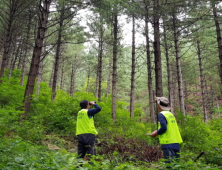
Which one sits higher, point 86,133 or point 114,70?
point 114,70

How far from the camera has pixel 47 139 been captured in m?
6.60

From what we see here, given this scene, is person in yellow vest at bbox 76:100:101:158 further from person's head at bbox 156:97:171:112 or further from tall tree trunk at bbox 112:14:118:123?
tall tree trunk at bbox 112:14:118:123

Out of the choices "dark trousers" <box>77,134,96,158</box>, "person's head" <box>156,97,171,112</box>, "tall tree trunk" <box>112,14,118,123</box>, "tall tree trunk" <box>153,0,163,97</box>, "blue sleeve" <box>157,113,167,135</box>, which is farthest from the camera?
"tall tree trunk" <box>112,14,118,123</box>

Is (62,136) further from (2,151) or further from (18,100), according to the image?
(2,151)

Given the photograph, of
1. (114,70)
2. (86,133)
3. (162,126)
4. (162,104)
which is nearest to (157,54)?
(162,104)

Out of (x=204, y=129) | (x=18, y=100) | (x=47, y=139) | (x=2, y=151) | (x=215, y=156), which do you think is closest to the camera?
(x=2, y=151)

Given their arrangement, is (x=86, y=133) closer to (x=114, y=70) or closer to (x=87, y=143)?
(x=87, y=143)

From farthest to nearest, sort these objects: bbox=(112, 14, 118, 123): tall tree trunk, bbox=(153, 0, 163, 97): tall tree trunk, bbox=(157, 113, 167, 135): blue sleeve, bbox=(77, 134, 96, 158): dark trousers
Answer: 1. bbox=(112, 14, 118, 123): tall tree trunk
2. bbox=(153, 0, 163, 97): tall tree trunk
3. bbox=(77, 134, 96, 158): dark trousers
4. bbox=(157, 113, 167, 135): blue sleeve

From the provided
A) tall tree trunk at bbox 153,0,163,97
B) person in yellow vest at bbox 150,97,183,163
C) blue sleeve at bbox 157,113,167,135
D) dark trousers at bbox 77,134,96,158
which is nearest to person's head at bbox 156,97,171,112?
person in yellow vest at bbox 150,97,183,163

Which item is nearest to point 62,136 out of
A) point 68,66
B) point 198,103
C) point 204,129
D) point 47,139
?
point 47,139

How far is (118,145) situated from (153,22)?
19.1 feet

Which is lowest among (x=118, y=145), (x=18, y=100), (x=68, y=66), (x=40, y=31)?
(x=118, y=145)

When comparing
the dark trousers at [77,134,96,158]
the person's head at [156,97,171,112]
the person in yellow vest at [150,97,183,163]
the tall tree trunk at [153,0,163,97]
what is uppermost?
the tall tree trunk at [153,0,163,97]

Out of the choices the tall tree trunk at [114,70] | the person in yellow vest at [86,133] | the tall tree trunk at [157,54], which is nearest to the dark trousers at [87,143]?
the person in yellow vest at [86,133]
